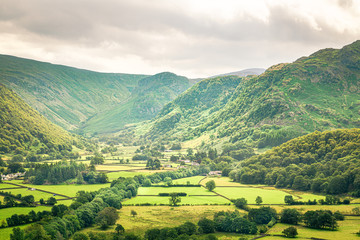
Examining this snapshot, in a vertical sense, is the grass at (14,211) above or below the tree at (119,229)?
above

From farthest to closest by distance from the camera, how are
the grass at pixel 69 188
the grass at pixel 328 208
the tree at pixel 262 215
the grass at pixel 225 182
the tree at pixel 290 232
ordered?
the grass at pixel 225 182 → the grass at pixel 69 188 → the grass at pixel 328 208 → the tree at pixel 262 215 → the tree at pixel 290 232

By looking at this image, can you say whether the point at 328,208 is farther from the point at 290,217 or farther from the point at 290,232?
the point at 290,232

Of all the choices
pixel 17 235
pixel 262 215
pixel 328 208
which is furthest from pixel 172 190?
pixel 17 235

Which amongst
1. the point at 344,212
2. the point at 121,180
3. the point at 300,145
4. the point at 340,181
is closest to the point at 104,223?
the point at 121,180

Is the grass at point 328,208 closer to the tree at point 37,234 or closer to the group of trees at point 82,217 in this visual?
the group of trees at point 82,217

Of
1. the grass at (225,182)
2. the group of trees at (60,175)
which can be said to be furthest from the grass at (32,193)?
the grass at (225,182)

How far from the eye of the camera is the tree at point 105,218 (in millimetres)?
85144

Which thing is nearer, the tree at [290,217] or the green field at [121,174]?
the tree at [290,217]

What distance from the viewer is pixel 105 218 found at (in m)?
85.9

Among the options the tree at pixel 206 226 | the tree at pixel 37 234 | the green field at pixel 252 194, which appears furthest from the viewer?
the green field at pixel 252 194

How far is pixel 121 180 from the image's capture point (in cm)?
13775

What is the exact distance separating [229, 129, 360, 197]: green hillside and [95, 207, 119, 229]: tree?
252 ft

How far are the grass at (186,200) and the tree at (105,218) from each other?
76.3 feet

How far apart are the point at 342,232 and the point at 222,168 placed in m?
113
